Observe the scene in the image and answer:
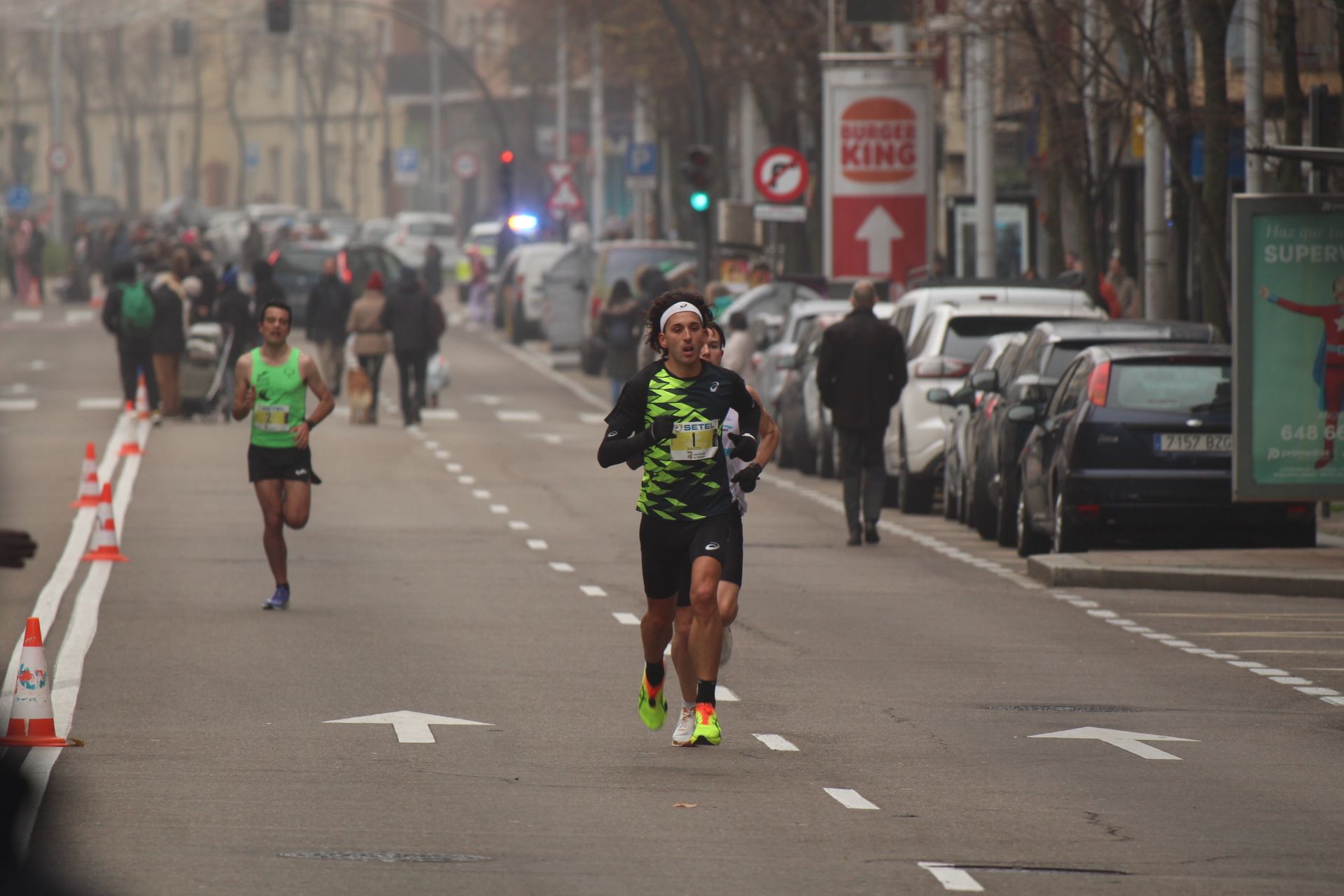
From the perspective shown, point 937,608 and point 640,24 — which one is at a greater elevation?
point 640,24

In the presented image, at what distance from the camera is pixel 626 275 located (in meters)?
43.5

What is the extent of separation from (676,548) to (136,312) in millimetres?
21957

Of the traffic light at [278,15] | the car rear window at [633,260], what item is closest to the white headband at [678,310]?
the car rear window at [633,260]

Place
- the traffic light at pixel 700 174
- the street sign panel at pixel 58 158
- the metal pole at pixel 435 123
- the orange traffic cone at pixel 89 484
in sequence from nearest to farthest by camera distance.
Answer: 1. the orange traffic cone at pixel 89 484
2. the traffic light at pixel 700 174
3. the street sign panel at pixel 58 158
4. the metal pole at pixel 435 123

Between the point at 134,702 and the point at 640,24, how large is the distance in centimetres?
3919

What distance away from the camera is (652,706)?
Result: 10703mm

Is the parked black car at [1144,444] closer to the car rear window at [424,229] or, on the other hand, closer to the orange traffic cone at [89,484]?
the orange traffic cone at [89,484]

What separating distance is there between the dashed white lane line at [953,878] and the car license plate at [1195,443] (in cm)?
994

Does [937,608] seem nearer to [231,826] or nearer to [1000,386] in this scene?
[1000,386]

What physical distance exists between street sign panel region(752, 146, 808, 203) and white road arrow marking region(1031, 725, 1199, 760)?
1024 inches

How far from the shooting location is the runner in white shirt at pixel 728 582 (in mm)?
10727

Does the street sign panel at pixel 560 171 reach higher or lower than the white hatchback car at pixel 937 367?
higher

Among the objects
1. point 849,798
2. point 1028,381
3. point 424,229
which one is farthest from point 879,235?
point 424,229

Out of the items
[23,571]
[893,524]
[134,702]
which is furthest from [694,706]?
[893,524]
